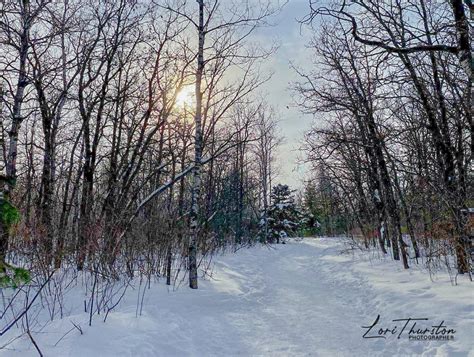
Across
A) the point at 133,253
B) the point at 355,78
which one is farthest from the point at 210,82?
the point at 133,253

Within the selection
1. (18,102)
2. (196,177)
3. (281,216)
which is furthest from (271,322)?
(281,216)

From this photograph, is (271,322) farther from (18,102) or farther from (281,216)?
(281,216)

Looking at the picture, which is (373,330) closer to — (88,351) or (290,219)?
(88,351)

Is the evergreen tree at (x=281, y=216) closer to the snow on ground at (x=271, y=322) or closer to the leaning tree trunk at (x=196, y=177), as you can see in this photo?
the leaning tree trunk at (x=196, y=177)

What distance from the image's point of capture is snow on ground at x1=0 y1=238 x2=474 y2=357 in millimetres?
3701

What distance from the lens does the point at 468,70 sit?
487cm

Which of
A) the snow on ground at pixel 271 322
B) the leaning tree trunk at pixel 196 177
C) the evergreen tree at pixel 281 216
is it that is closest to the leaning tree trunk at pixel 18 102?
the snow on ground at pixel 271 322

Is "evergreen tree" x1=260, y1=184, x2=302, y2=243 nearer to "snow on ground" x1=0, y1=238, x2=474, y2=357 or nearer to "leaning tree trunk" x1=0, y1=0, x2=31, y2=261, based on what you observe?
"snow on ground" x1=0, y1=238, x2=474, y2=357

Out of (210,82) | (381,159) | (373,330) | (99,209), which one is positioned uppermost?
(210,82)

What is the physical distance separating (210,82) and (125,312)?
735cm

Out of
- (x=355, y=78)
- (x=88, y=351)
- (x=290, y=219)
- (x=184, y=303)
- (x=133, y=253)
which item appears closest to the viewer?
(x=88, y=351)

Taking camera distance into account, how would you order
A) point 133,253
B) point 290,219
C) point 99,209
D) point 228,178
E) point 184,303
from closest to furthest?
1. point 184,303
2. point 133,253
3. point 99,209
4. point 228,178
5. point 290,219

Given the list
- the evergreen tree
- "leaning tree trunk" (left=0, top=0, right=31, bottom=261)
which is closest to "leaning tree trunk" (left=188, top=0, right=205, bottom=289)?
"leaning tree trunk" (left=0, top=0, right=31, bottom=261)

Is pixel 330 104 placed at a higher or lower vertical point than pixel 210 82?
lower
